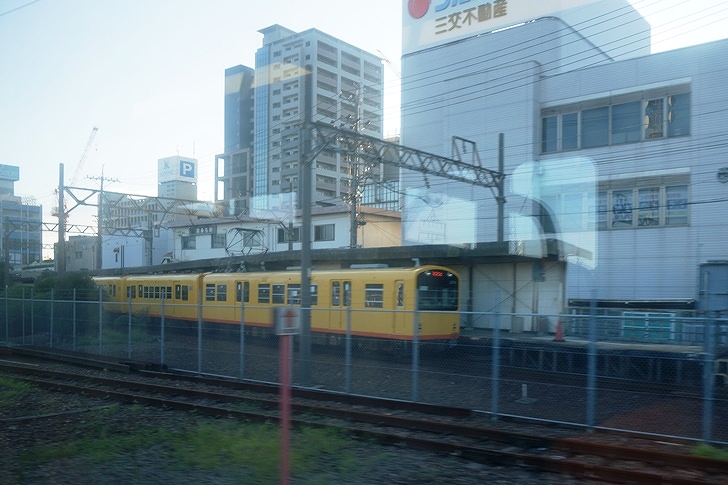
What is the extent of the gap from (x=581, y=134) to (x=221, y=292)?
1582 cm

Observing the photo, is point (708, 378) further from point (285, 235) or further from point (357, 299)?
point (285, 235)

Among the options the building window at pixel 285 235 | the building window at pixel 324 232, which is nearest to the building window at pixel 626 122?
the building window at pixel 324 232

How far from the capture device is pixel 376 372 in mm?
15641

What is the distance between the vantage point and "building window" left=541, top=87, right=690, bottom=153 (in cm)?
2452

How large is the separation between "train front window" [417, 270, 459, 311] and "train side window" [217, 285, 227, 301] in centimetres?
948

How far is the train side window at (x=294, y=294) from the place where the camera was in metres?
21.3

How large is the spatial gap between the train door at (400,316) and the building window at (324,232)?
1835cm

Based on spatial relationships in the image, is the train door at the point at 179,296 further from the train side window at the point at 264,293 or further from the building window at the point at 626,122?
the building window at the point at 626,122

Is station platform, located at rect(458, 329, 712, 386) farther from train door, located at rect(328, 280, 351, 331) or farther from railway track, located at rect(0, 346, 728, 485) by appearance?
train door, located at rect(328, 280, 351, 331)

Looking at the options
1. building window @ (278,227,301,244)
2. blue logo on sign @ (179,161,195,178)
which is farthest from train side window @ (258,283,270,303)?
blue logo on sign @ (179,161,195,178)

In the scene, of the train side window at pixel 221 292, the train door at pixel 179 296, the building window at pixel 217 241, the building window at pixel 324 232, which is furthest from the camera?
the building window at pixel 217 241

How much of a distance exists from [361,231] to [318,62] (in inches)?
982

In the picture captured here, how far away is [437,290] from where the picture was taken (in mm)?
19219

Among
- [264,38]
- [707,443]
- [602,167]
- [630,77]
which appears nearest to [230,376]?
[707,443]
